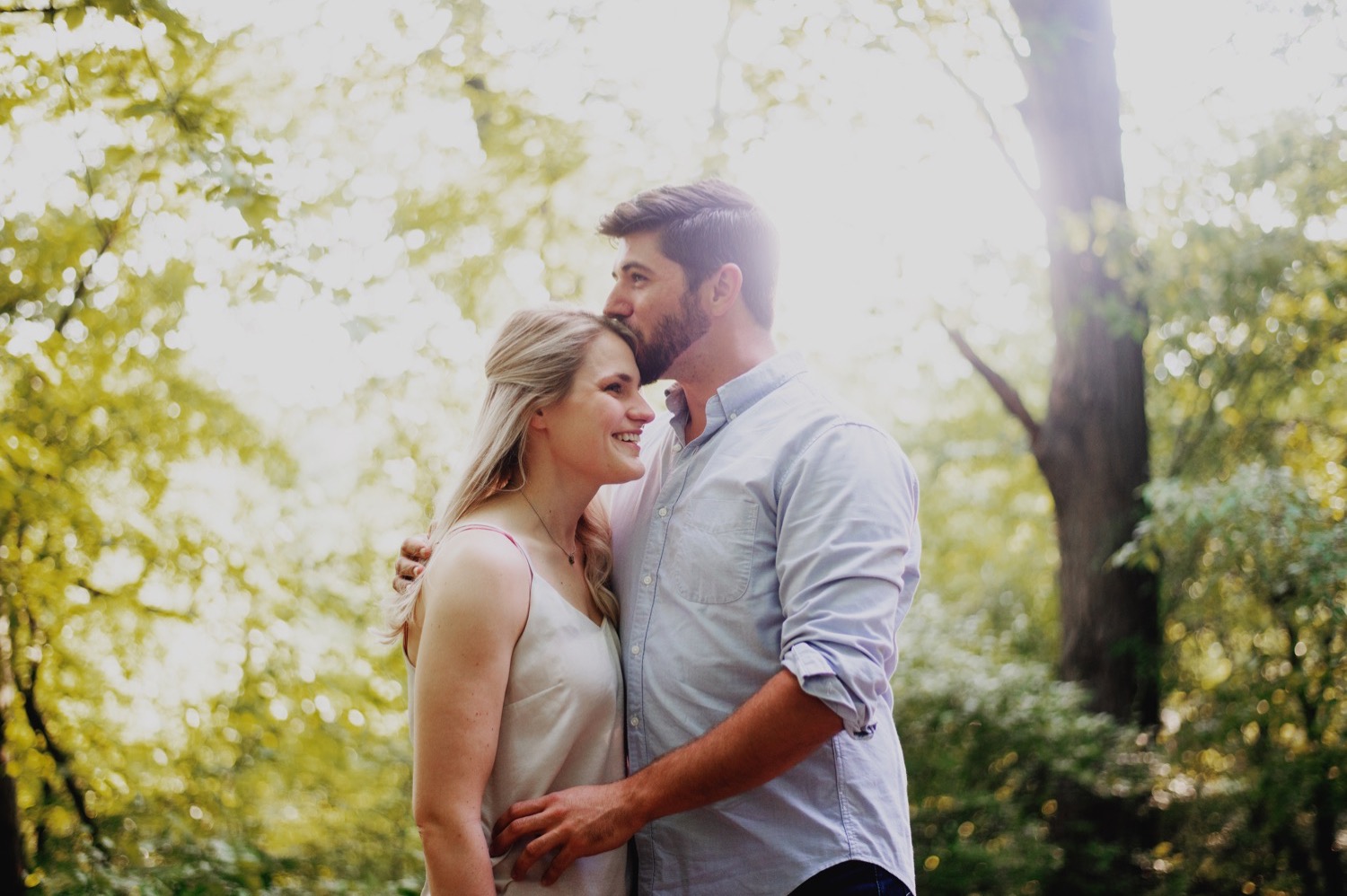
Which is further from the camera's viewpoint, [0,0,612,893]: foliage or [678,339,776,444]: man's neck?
[0,0,612,893]: foliage

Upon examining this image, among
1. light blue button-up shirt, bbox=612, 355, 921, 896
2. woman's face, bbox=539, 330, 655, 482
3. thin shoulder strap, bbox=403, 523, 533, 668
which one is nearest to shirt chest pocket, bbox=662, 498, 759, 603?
light blue button-up shirt, bbox=612, 355, 921, 896

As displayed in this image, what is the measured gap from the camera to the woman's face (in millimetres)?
2234

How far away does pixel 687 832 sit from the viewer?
6.92ft

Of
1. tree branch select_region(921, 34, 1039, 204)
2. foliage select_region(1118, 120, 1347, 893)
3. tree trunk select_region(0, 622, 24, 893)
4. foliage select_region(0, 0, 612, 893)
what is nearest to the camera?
tree trunk select_region(0, 622, 24, 893)

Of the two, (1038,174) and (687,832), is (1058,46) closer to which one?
(1038,174)

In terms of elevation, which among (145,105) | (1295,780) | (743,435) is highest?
(145,105)

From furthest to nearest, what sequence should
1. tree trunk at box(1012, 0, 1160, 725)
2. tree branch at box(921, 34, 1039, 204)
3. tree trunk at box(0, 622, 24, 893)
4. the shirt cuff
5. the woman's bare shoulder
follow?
tree trunk at box(1012, 0, 1160, 725)
tree branch at box(921, 34, 1039, 204)
tree trunk at box(0, 622, 24, 893)
the woman's bare shoulder
the shirt cuff

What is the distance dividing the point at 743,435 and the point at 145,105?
1.80m

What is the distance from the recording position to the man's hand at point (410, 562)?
223cm

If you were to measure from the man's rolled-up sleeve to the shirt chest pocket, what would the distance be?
0.07 metres

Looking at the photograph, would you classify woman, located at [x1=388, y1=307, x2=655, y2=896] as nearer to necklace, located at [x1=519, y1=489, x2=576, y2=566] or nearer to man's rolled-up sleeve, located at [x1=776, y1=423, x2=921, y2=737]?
necklace, located at [x1=519, y1=489, x2=576, y2=566]

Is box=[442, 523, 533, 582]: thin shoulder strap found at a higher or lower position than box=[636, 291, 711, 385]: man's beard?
lower

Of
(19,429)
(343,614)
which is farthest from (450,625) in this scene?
(343,614)

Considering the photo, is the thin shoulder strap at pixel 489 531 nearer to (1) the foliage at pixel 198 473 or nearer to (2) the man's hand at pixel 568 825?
(2) the man's hand at pixel 568 825
